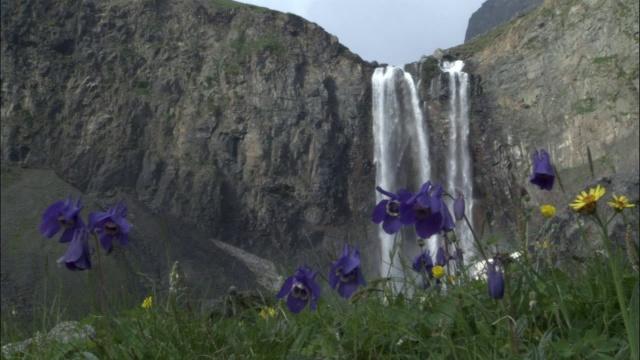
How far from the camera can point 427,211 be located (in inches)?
115

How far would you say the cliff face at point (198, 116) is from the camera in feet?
240

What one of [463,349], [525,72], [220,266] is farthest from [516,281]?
[525,72]

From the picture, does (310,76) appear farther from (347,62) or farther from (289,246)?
(289,246)

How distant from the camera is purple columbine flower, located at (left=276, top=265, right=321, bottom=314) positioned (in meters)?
3.21

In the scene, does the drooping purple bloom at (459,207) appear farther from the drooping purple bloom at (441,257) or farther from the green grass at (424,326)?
the drooping purple bloom at (441,257)

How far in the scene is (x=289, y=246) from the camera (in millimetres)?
72312

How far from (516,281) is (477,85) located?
233 feet

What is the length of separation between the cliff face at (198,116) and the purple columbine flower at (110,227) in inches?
2655

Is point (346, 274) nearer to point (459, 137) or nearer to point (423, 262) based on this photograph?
point (423, 262)

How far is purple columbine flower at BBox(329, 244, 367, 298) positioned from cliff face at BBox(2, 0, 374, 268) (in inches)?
2647

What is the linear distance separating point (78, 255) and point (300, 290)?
3.18ft

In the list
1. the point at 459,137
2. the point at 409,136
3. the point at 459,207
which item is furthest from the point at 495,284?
the point at 459,137

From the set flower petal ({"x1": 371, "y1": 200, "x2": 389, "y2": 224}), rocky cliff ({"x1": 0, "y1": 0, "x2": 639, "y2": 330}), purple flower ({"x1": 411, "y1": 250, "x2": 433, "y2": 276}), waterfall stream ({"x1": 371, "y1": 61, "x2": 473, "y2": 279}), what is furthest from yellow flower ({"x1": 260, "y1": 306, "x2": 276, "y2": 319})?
rocky cliff ({"x1": 0, "y1": 0, "x2": 639, "y2": 330})

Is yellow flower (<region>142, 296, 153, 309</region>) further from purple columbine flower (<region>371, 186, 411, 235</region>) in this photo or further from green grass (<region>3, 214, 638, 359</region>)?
purple columbine flower (<region>371, 186, 411, 235</region>)
